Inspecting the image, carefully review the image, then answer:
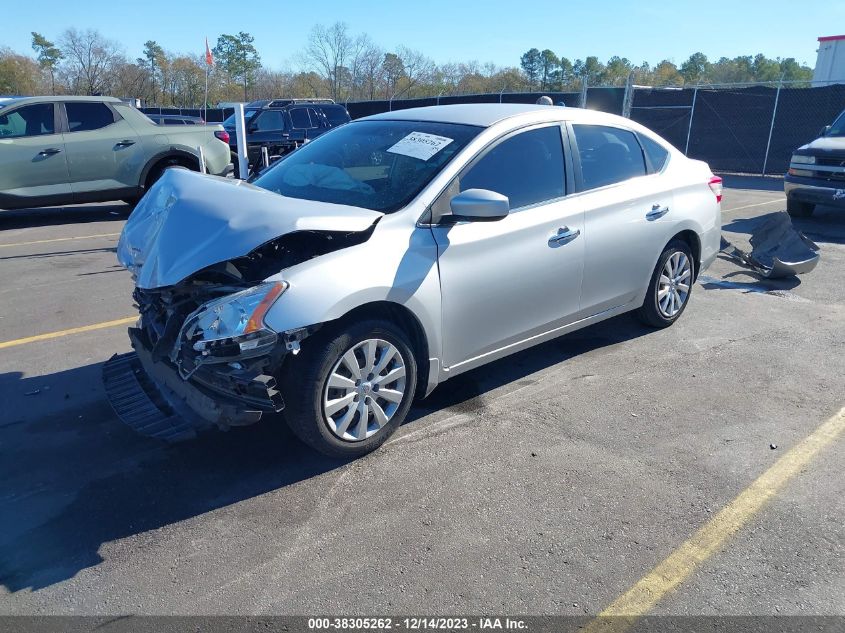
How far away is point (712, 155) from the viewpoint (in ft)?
65.9

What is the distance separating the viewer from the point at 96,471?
145 inches

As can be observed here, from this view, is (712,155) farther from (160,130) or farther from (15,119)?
(15,119)

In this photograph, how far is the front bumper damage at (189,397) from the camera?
11.3ft

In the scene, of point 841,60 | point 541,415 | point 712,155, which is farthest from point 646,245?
point 841,60

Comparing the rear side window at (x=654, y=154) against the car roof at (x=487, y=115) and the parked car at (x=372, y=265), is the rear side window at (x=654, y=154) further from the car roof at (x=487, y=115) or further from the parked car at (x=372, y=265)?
the car roof at (x=487, y=115)

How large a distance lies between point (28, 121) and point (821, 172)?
40.4ft

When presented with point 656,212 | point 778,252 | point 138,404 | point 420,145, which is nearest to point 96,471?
point 138,404


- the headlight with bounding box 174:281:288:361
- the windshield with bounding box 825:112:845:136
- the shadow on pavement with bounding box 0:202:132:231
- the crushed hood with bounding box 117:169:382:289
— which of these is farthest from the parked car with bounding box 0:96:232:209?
the windshield with bounding box 825:112:845:136

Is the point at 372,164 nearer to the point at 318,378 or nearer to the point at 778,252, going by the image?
the point at 318,378

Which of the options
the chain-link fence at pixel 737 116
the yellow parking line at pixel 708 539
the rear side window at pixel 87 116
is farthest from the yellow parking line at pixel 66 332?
the chain-link fence at pixel 737 116

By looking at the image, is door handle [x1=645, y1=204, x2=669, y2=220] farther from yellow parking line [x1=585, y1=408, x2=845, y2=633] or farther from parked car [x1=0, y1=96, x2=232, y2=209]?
parked car [x1=0, y1=96, x2=232, y2=209]

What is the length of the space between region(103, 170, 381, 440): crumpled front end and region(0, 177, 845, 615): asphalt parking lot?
0.38 meters

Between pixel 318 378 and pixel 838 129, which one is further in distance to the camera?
pixel 838 129

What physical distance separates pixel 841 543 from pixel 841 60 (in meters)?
28.8
